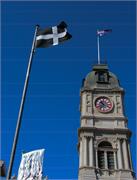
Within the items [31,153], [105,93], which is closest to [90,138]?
[105,93]

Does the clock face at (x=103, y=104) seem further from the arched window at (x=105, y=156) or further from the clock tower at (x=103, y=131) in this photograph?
the arched window at (x=105, y=156)

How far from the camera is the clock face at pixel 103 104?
59.9 metres

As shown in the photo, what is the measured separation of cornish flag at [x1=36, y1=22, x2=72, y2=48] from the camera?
22.0 m

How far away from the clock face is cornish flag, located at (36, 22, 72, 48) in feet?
126

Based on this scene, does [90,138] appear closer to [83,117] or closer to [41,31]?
[83,117]

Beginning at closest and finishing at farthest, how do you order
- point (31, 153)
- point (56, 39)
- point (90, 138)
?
1. point (56, 39)
2. point (31, 153)
3. point (90, 138)

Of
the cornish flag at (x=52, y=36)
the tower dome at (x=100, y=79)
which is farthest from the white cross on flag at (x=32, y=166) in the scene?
the tower dome at (x=100, y=79)

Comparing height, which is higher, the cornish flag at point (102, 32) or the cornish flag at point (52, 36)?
the cornish flag at point (102, 32)

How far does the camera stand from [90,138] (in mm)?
55344

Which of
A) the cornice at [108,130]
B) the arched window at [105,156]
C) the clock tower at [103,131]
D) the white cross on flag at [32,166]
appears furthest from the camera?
the cornice at [108,130]

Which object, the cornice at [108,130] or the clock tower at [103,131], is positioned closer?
the clock tower at [103,131]

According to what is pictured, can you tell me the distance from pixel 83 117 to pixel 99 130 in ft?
11.7

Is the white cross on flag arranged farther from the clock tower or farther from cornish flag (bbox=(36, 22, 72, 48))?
the clock tower

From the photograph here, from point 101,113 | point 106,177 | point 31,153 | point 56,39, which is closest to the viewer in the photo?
point 56,39
